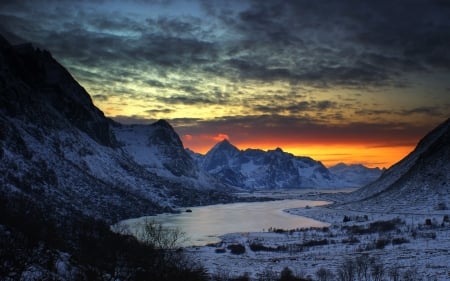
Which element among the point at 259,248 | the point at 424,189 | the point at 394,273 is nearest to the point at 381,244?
the point at 259,248

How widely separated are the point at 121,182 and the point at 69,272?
6293 inches

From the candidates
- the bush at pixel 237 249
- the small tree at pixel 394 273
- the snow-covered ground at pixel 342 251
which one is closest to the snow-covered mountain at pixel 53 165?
the bush at pixel 237 249

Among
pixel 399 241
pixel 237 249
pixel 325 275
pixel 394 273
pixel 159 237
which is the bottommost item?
pixel 237 249

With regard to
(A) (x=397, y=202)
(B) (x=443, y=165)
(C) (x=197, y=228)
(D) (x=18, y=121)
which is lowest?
(C) (x=197, y=228)

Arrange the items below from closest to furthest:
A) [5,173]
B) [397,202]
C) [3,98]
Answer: [5,173] < [397,202] < [3,98]

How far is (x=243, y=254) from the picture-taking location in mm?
72188

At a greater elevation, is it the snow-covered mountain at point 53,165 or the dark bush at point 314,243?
the snow-covered mountain at point 53,165

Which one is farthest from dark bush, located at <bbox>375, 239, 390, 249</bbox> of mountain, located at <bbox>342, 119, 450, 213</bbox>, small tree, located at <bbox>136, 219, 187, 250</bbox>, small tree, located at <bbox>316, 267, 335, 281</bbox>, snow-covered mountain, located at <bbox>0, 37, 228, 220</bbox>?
snow-covered mountain, located at <bbox>0, 37, 228, 220</bbox>

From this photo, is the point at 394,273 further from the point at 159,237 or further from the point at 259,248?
the point at 259,248

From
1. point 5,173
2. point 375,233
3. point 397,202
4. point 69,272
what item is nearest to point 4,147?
point 5,173

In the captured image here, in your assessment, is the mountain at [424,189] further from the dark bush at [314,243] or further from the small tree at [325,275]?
the small tree at [325,275]

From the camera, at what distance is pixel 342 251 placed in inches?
2685

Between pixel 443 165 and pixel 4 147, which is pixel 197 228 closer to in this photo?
pixel 4 147

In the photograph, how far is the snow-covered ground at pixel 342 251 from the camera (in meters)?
51.7
